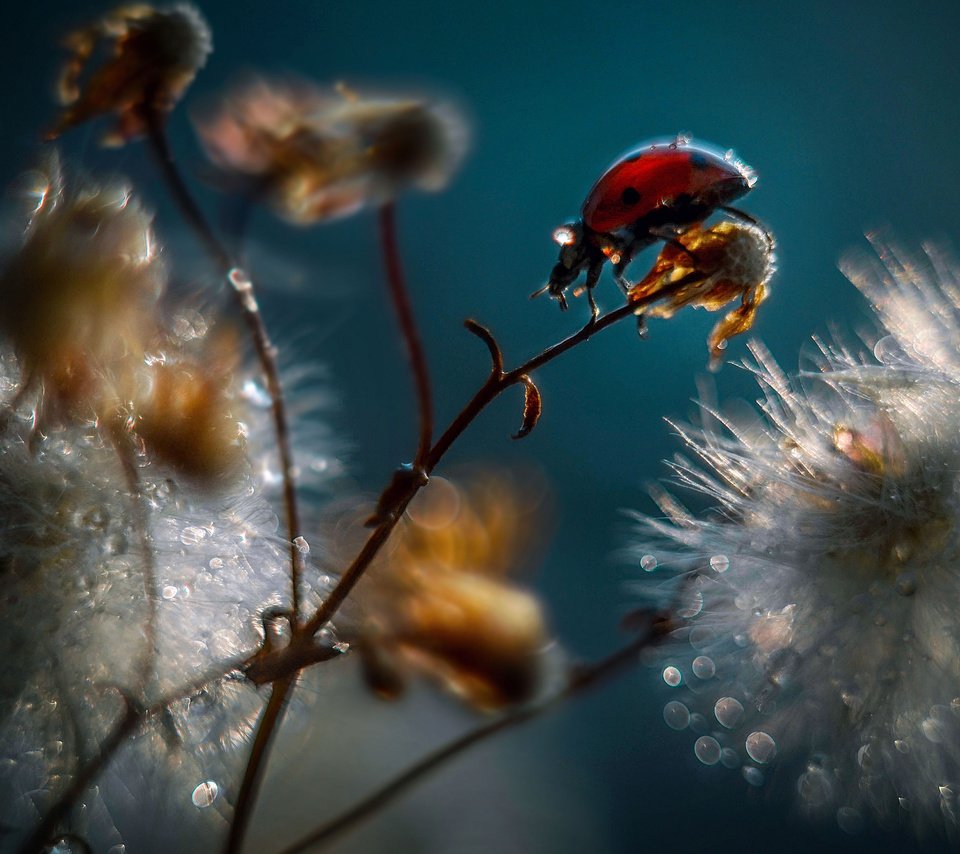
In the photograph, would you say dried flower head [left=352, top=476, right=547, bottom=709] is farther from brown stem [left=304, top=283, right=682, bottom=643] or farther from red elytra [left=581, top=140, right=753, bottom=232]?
red elytra [left=581, top=140, right=753, bottom=232]

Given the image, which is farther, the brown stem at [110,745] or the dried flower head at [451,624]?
the dried flower head at [451,624]

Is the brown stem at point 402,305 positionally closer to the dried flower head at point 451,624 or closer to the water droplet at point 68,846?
the dried flower head at point 451,624

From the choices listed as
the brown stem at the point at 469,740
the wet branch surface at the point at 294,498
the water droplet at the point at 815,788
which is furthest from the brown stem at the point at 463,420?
the water droplet at the point at 815,788

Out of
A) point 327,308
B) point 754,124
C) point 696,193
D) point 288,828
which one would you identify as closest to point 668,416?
point 696,193

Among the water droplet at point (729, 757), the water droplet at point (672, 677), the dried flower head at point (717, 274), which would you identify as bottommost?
the water droplet at point (729, 757)

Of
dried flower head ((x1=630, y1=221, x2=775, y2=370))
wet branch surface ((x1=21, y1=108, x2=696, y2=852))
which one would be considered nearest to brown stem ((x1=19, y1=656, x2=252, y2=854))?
wet branch surface ((x1=21, y1=108, x2=696, y2=852))

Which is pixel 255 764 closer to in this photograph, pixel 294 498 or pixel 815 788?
pixel 294 498

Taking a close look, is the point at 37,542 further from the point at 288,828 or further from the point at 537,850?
the point at 537,850

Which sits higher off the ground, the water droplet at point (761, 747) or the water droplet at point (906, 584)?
the water droplet at point (906, 584)

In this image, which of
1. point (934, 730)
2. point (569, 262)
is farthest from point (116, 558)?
point (934, 730)
